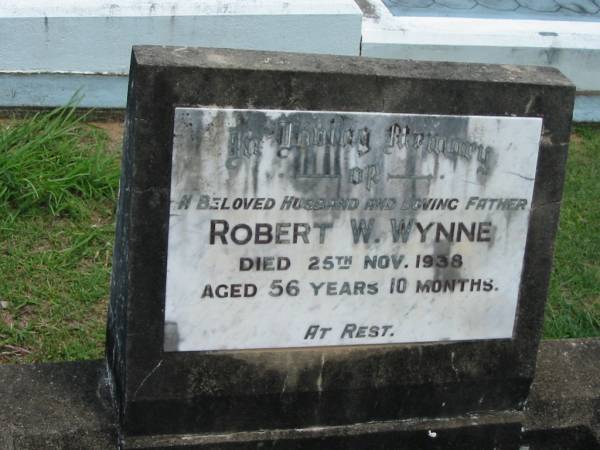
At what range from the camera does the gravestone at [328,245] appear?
224 centimetres

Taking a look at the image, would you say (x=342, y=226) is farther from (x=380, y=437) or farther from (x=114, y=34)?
(x=114, y=34)

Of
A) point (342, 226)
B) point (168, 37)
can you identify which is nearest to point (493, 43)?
point (168, 37)

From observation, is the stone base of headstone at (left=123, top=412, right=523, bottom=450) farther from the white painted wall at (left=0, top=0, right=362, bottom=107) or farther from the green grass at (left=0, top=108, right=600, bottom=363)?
the white painted wall at (left=0, top=0, right=362, bottom=107)

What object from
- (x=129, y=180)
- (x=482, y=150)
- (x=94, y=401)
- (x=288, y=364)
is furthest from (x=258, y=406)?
(x=482, y=150)

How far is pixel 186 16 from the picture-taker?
4500mm

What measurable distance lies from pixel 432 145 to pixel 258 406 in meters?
0.73

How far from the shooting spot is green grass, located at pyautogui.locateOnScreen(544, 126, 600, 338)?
3498mm

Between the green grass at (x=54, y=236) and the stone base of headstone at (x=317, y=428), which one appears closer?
the stone base of headstone at (x=317, y=428)

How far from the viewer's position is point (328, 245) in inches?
93.6

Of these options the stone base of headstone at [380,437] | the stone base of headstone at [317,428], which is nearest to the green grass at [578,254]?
the stone base of headstone at [317,428]

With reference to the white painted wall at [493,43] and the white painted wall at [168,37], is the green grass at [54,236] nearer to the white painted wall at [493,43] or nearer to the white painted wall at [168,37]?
the white painted wall at [168,37]

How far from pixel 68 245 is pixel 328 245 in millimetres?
1539

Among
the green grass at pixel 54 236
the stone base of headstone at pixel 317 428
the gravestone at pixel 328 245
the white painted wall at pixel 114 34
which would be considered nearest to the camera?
the gravestone at pixel 328 245

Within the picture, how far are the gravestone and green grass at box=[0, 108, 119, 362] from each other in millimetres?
678
